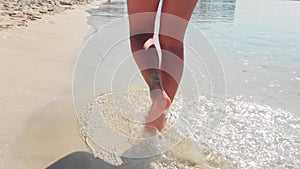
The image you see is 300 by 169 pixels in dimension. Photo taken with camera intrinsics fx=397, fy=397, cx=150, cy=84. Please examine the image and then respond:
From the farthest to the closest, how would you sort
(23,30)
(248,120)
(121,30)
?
(121,30)
(23,30)
(248,120)

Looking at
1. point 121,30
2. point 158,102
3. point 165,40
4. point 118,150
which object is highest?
point 165,40

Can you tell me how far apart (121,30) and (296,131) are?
2671 mm

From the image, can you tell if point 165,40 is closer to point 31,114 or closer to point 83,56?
point 31,114

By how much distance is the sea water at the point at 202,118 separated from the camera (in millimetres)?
1659

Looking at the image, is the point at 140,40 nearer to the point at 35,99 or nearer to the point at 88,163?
the point at 88,163

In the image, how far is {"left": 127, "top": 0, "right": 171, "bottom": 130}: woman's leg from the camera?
5.44 ft

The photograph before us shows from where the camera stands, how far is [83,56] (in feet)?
9.98

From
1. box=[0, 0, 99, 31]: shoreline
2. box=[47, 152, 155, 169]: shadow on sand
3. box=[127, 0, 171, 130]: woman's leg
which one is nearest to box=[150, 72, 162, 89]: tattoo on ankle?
box=[127, 0, 171, 130]: woman's leg

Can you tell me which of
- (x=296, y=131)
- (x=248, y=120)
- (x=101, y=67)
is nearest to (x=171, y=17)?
(x=248, y=120)

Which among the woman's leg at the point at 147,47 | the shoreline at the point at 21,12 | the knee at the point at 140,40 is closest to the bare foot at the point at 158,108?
the woman's leg at the point at 147,47

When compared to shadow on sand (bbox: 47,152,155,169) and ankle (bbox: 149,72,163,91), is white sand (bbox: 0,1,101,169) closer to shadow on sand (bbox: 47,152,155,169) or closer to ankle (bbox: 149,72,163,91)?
shadow on sand (bbox: 47,152,155,169)

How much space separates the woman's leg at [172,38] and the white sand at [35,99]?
1.55 feet

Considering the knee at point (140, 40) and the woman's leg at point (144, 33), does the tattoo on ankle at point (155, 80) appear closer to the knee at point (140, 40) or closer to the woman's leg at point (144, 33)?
the woman's leg at point (144, 33)

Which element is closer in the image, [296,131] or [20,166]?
[20,166]
